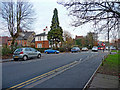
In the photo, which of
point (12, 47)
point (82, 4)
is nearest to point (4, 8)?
point (12, 47)

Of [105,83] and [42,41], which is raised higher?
[42,41]

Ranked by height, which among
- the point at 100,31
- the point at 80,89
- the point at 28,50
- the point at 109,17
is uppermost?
the point at 109,17

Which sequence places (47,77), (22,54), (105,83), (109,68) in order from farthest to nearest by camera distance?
(22,54)
(109,68)
(47,77)
(105,83)

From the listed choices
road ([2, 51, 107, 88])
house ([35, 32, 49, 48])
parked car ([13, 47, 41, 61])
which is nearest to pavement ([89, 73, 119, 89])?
road ([2, 51, 107, 88])

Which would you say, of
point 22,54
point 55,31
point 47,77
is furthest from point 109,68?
point 55,31

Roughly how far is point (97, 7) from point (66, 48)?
30.4 m

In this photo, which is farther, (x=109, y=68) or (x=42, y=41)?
(x=42, y=41)

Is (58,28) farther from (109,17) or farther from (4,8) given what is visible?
(109,17)

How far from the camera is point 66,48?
122ft

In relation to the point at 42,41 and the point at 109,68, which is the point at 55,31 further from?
the point at 109,68

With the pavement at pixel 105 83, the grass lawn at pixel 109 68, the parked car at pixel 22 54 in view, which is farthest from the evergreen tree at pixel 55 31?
the pavement at pixel 105 83

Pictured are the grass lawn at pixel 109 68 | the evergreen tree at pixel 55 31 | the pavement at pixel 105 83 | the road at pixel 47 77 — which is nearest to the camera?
the pavement at pixel 105 83

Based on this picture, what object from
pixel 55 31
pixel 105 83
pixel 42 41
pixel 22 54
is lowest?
pixel 105 83

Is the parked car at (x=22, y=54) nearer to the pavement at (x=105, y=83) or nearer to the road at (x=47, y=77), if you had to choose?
the road at (x=47, y=77)
